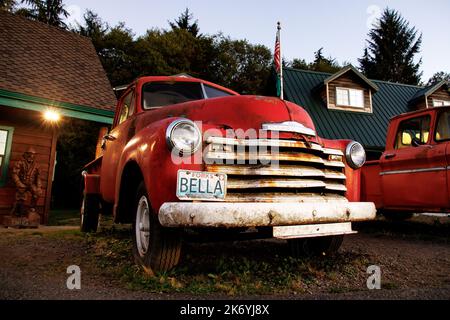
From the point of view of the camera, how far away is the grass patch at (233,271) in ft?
8.11

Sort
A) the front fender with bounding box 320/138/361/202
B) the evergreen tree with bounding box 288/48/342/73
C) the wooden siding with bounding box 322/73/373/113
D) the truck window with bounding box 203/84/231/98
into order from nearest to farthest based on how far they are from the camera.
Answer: the front fender with bounding box 320/138/361/202
the truck window with bounding box 203/84/231/98
the wooden siding with bounding box 322/73/373/113
the evergreen tree with bounding box 288/48/342/73

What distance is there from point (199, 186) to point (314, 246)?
6.28 ft

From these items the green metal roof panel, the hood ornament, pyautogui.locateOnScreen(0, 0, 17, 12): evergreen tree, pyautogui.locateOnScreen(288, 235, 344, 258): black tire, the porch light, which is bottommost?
pyautogui.locateOnScreen(288, 235, 344, 258): black tire

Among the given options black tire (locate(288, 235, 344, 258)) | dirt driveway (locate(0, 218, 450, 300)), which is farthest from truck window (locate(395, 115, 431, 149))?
black tire (locate(288, 235, 344, 258))

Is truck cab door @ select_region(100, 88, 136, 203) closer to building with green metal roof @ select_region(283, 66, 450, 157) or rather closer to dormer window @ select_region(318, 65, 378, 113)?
building with green metal roof @ select_region(283, 66, 450, 157)

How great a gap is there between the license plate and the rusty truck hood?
500 mm

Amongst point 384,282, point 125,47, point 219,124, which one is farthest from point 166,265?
point 125,47

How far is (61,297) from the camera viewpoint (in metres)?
2.20

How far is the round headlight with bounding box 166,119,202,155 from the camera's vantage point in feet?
7.97

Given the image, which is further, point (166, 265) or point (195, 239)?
point (195, 239)

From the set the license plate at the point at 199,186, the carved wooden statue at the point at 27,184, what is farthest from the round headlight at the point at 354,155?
the carved wooden statue at the point at 27,184

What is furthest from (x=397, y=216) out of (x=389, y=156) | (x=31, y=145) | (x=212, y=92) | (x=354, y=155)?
(x=31, y=145)

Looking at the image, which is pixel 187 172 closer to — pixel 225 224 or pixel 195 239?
pixel 225 224

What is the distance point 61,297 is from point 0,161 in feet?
21.5
